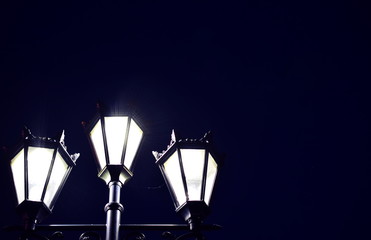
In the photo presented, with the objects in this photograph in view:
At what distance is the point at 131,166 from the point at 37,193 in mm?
949

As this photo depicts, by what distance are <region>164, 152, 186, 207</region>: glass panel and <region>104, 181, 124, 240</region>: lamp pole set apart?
514 millimetres

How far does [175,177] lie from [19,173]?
1544mm

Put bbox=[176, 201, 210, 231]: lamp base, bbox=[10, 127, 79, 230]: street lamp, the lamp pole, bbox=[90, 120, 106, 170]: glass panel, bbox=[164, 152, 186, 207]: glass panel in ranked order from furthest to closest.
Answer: bbox=[90, 120, 106, 170]: glass panel
bbox=[164, 152, 186, 207]: glass panel
bbox=[176, 201, 210, 231]: lamp base
bbox=[10, 127, 79, 230]: street lamp
the lamp pole

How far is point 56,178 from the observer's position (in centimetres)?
462

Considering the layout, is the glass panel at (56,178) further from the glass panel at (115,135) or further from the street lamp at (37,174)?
the glass panel at (115,135)

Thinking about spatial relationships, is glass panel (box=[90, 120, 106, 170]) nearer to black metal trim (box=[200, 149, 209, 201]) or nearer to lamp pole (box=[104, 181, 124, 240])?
lamp pole (box=[104, 181, 124, 240])

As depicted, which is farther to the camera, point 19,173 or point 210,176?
point 210,176

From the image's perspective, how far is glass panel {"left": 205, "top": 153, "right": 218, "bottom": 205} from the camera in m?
4.54

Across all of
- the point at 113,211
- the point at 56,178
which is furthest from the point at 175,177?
the point at 56,178

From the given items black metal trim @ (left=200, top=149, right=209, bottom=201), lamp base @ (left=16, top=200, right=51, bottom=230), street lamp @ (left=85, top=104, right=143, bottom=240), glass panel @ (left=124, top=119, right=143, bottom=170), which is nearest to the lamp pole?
street lamp @ (left=85, top=104, right=143, bottom=240)

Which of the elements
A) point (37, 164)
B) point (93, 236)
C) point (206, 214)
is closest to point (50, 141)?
point (37, 164)

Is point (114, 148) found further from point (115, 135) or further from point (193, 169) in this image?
point (193, 169)

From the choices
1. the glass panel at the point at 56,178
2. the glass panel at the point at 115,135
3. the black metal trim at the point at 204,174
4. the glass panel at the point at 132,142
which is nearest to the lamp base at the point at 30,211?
the glass panel at the point at 56,178

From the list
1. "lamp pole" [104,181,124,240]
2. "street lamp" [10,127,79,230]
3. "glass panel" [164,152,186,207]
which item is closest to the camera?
"lamp pole" [104,181,124,240]
